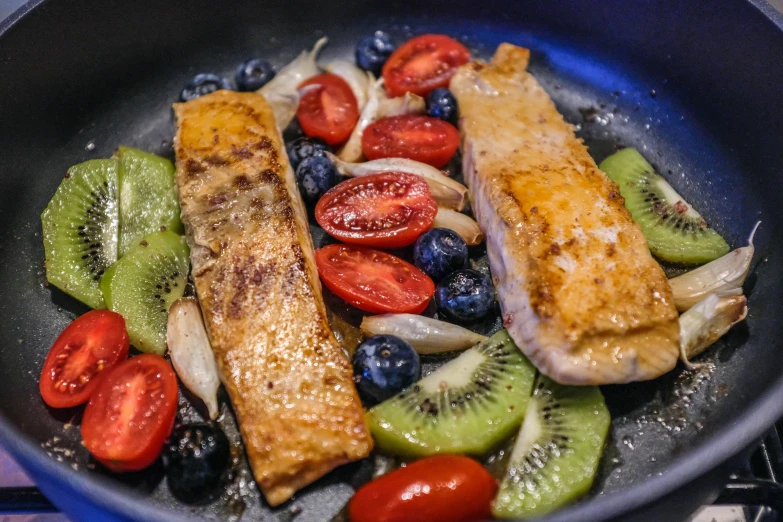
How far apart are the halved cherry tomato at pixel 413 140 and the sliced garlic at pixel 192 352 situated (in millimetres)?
1133

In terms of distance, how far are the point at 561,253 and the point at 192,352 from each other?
4.74 feet

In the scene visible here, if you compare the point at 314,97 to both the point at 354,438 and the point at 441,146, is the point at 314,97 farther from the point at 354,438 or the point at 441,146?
the point at 354,438

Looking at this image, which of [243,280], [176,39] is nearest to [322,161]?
[243,280]

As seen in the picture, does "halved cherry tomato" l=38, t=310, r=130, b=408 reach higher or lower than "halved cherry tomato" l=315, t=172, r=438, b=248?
lower

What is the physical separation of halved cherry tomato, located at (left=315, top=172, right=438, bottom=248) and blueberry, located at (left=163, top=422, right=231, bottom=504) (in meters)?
0.94

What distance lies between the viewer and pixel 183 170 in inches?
104

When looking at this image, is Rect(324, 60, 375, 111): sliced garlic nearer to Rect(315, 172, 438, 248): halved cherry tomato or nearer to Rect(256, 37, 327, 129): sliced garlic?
Rect(256, 37, 327, 129): sliced garlic

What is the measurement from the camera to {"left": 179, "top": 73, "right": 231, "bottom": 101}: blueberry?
3178mm

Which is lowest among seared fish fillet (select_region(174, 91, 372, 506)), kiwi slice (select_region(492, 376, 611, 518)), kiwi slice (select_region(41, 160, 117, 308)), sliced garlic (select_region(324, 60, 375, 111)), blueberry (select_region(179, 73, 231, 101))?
sliced garlic (select_region(324, 60, 375, 111))

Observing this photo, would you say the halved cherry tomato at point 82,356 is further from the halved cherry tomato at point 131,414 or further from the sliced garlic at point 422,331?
the sliced garlic at point 422,331

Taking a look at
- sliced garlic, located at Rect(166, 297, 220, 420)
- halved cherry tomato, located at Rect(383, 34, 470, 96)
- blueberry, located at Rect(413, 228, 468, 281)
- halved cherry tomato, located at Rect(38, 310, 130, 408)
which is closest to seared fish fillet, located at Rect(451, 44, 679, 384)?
blueberry, located at Rect(413, 228, 468, 281)

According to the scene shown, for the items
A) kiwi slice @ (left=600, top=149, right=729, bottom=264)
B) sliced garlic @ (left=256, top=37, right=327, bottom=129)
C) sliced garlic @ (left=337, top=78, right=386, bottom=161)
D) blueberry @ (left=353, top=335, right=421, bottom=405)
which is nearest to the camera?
blueberry @ (left=353, top=335, right=421, bottom=405)

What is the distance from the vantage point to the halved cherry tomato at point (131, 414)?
196cm

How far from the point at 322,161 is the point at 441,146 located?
57 cm
